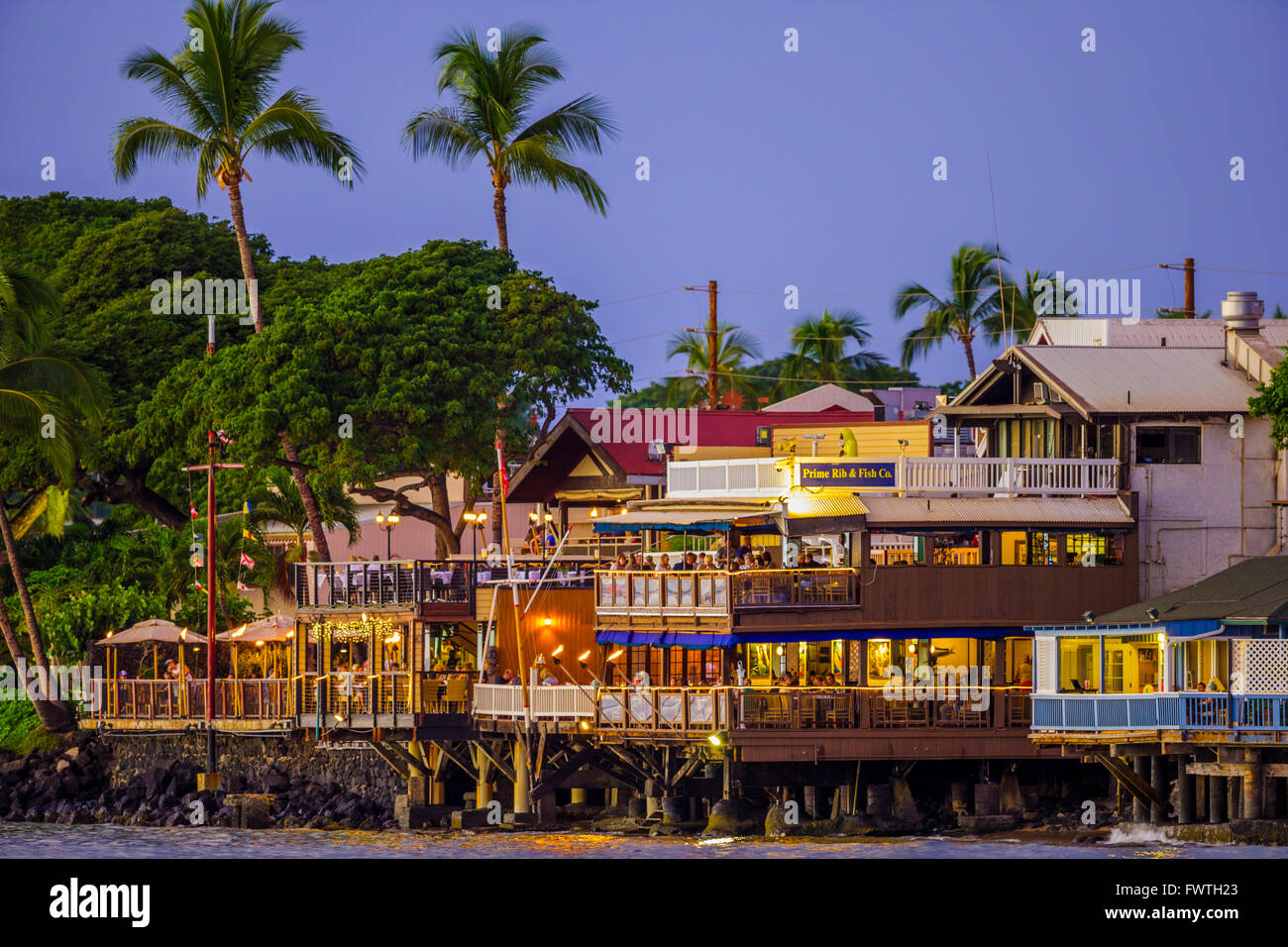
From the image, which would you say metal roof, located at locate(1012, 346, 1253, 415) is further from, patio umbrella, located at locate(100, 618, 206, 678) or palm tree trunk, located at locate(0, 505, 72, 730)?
palm tree trunk, located at locate(0, 505, 72, 730)

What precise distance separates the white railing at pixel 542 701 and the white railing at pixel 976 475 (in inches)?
229

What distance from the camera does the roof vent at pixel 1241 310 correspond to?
56312 mm

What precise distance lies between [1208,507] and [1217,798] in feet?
29.6

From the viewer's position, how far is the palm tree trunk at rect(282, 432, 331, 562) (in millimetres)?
65500

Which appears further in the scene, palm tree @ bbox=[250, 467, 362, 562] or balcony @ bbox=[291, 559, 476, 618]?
palm tree @ bbox=[250, 467, 362, 562]

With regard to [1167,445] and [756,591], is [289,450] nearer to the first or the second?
[756,591]

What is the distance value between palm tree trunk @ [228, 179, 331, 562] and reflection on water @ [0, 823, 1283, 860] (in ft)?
32.8

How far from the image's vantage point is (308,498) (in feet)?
217

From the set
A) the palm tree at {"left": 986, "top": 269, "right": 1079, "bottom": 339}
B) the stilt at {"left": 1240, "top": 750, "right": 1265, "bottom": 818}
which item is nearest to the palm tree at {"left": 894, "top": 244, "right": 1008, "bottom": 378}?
the palm tree at {"left": 986, "top": 269, "right": 1079, "bottom": 339}

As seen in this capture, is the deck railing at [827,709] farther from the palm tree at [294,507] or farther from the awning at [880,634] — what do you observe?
the palm tree at [294,507]

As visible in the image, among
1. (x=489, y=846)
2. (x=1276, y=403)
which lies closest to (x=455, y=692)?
(x=489, y=846)

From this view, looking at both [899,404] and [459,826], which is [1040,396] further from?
[899,404]
